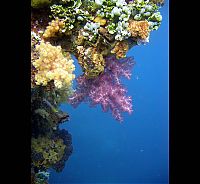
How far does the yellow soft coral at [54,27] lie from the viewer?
11.2ft

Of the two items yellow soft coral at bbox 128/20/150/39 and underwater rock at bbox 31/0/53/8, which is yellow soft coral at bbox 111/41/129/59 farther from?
underwater rock at bbox 31/0/53/8

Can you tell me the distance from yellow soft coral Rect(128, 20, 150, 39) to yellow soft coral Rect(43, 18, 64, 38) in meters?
0.74

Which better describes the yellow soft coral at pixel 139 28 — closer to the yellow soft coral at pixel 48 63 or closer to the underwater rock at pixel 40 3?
the yellow soft coral at pixel 48 63

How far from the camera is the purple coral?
12.4 ft

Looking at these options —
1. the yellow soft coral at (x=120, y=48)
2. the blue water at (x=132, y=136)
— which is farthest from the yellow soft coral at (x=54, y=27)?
the blue water at (x=132, y=136)

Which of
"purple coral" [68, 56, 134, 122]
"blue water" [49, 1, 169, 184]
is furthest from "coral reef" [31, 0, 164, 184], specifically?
"blue water" [49, 1, 169, 184]

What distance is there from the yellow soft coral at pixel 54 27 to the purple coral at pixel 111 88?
678mm

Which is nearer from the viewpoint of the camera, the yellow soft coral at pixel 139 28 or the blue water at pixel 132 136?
the yellow soft coral at pixel 139 28

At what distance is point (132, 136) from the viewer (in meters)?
10.9

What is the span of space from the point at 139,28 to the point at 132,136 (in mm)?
7842
